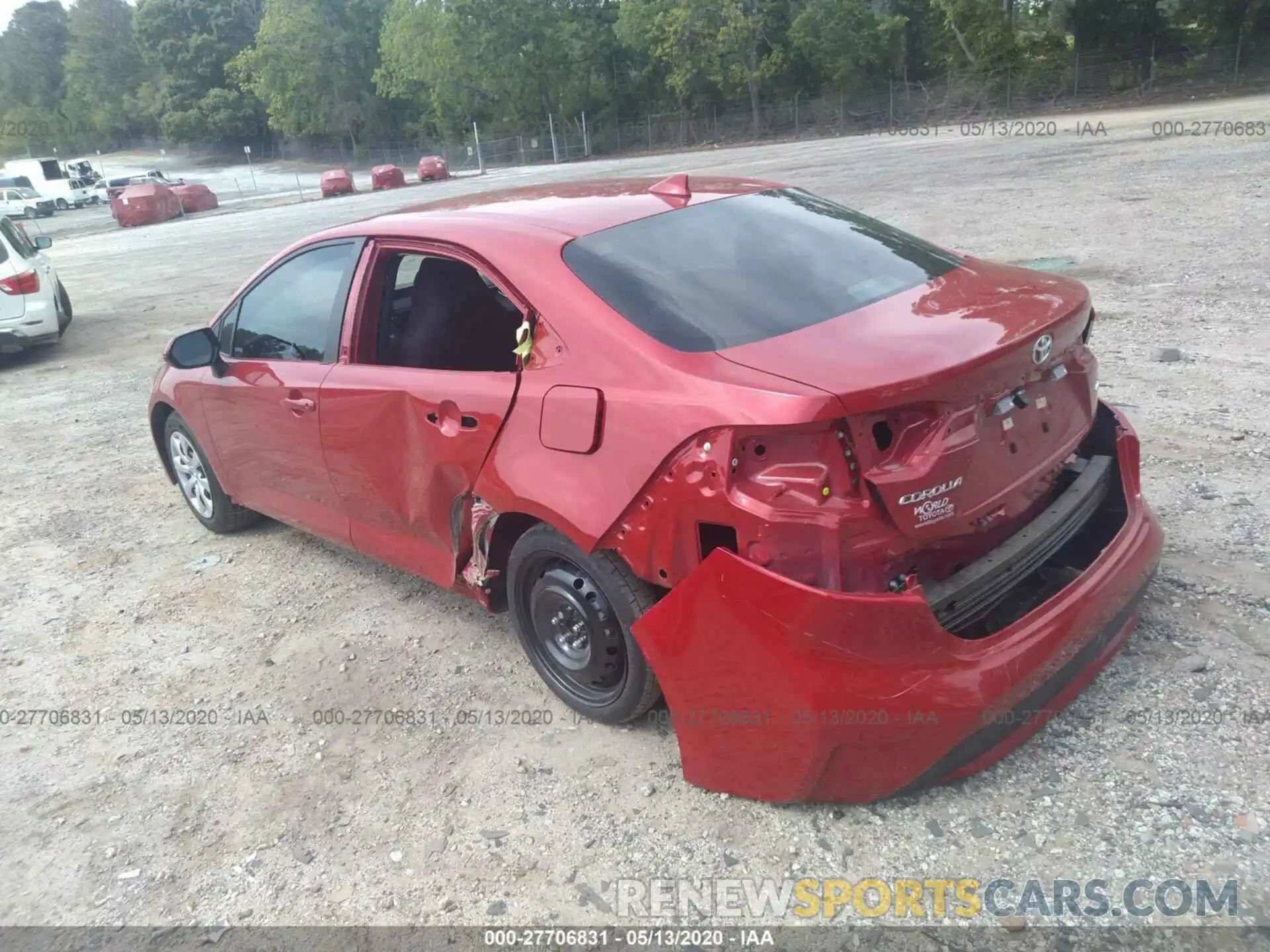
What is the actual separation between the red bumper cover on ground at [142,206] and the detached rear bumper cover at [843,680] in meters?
39.3

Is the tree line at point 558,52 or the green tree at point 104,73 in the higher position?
the green tree at point 104,73

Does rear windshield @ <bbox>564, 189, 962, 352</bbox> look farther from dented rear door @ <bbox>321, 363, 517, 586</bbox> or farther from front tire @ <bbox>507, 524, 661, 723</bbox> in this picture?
front tire @ <bbox>507, 524, 661, 723</bbox>

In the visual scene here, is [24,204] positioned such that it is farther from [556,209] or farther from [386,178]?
[556,209]

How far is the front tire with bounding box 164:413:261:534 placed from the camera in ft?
16.8

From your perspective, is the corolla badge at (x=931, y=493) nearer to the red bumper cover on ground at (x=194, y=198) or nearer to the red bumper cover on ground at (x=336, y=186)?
the red bumper cover on ground at (x=336, y=186)

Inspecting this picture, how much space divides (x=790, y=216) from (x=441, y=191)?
33.4 metres

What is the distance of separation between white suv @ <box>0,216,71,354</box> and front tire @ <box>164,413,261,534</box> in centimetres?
643

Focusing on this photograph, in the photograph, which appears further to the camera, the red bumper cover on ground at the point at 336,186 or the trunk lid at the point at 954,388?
the red bumper cover on ground at the point at 336,186

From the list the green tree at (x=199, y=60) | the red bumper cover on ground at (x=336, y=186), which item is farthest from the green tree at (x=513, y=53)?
the green tree at (x=199, y=60)


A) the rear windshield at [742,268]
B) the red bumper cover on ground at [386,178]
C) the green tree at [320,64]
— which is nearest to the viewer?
the rear windshield at [742,268]

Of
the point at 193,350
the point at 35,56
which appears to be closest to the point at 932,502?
the point at 193,350

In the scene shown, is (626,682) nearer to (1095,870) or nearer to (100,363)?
(1095,870)

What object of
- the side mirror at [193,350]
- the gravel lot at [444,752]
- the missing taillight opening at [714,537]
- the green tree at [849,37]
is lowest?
the gravel lot at [444,752]

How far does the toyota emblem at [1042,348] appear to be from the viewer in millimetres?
2701
